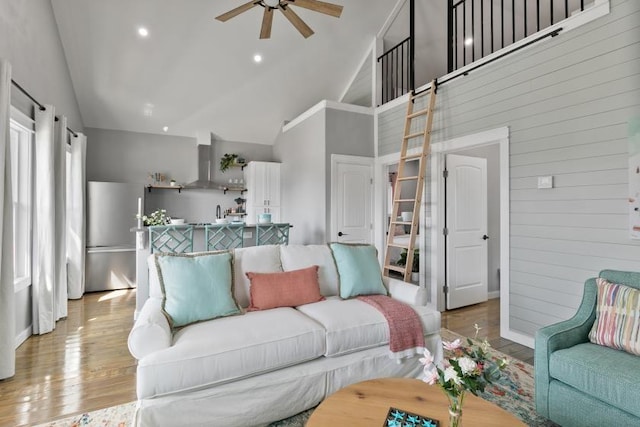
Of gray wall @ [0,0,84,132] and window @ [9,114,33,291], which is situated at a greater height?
gray wall @ [0,0,84,132]

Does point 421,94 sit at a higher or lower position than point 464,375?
higher

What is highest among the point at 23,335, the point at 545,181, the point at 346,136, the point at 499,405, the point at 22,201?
the point at 346,136

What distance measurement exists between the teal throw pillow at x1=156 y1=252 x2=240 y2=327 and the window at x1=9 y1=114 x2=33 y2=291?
2136mm

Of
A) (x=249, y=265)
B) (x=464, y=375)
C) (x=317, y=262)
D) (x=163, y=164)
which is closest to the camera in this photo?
(x=464, y=375)

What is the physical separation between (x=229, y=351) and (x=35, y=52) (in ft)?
12.5

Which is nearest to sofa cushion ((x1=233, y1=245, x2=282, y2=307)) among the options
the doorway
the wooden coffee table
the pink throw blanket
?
the pink throw blanket

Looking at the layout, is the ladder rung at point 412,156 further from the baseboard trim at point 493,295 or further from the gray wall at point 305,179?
the baseboard trim at point 493,295

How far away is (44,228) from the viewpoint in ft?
11.8

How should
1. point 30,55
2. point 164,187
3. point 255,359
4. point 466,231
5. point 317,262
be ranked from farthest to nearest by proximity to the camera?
point 164,187 → point 466,231 → point 30,55 → point 317,262 → point 255,359

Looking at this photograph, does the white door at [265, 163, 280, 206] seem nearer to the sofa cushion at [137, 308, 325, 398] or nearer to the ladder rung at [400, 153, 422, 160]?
the ladder rung at [400, 153, 422, 160]

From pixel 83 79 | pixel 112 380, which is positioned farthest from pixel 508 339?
pixel 83 79

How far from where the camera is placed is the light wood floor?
227 centimetres

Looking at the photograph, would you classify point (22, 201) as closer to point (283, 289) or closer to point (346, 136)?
point (283, 289)

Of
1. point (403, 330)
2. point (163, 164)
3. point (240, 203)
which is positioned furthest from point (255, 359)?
point (163, 164)
